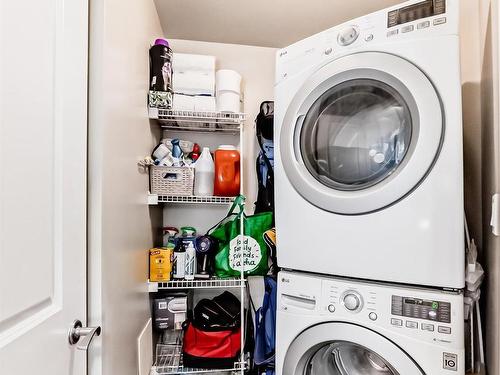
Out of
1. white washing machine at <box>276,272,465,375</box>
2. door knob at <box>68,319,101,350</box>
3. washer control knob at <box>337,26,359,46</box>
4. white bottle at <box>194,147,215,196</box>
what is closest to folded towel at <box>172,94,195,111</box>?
white bottle at <box>194,147,215,196</box>

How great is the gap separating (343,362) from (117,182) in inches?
43.5

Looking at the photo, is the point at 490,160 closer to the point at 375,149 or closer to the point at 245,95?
the point at 375,149

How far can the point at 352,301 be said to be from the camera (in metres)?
1.06

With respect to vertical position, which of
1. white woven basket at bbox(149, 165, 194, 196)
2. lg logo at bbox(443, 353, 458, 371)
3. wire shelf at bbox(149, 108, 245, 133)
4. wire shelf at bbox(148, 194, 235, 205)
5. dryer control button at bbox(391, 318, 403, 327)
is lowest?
lg logo at bbox(443, 353, 458, 371)

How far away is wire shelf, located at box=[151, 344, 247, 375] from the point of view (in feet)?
5.00

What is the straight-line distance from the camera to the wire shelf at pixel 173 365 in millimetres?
1525

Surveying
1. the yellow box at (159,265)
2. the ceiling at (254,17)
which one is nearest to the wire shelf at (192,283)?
the yellow box at (159,265)

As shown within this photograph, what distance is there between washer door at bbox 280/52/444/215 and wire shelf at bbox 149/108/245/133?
53 cm

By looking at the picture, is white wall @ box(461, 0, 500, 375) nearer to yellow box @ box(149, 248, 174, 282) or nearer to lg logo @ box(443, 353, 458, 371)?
lg logo @ box(443, 353, 458, 371)

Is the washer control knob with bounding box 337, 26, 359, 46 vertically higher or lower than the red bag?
higher

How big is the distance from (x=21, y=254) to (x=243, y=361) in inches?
51.0

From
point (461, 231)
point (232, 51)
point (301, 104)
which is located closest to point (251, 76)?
point (232, 51)

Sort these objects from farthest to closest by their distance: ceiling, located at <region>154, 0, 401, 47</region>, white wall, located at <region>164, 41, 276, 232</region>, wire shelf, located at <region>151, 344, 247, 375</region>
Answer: white wall, located at <region>164, 41, 276, 232</region>, ceiling, located at <region>154, 0, 401, 47</region>, wire shelf, located at <region>151, 344, 247, 375</region>

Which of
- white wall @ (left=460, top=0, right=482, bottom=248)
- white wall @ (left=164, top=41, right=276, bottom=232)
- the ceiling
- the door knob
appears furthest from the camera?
white wall @ (left=164, top=41, right=276, bottom=232)
